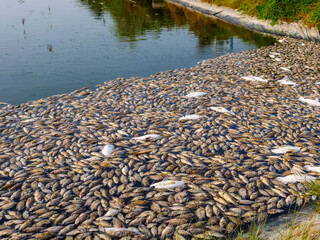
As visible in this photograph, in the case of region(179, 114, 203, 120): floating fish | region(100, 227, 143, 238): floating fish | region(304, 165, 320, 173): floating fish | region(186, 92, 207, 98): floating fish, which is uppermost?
region(186, 92, 207, 98): floating fish

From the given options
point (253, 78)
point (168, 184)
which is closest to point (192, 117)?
point (168, 184)

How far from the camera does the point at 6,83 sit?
14188 mm

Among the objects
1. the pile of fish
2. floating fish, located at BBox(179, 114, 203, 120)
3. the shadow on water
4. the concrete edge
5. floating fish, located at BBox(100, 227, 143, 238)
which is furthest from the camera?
the shadow on water

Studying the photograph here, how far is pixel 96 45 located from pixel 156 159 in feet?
53.5

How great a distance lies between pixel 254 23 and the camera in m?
29.5

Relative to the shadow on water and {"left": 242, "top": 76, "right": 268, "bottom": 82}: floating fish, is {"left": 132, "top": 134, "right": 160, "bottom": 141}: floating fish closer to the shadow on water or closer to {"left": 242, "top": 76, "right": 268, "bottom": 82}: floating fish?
{"left": 242, "top": 76, "right": 268, "bottom": 82}: floating fish

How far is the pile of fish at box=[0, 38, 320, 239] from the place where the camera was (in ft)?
18.7

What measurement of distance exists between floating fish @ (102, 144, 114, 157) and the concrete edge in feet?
67.5

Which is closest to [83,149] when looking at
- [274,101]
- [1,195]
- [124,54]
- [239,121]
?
[1,195]

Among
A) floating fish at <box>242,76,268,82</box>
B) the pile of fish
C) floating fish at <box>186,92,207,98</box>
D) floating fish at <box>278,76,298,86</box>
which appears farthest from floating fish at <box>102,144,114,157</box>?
floating fish at <box>278,76,298,86</box>

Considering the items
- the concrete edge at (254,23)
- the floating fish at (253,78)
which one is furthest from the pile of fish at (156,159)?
the concrete edge at (254,23)

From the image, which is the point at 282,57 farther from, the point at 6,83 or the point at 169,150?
the point at 6,83

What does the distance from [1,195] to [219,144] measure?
563cm

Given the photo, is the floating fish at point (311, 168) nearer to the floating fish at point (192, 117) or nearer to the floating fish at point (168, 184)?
the floating fish at point (168, 184)
